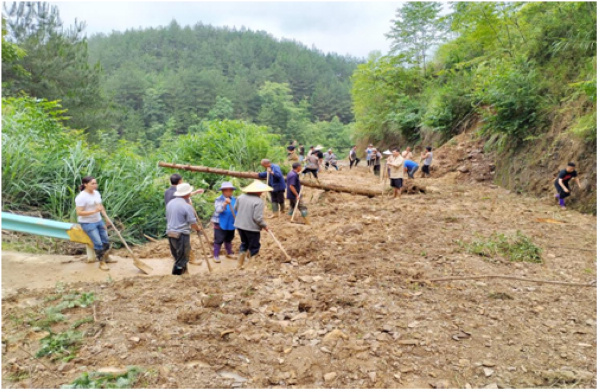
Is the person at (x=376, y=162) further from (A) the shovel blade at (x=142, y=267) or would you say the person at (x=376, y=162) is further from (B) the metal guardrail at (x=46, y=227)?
(B) the metal guardrail at (x=46, y=227)

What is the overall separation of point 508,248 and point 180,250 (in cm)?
501

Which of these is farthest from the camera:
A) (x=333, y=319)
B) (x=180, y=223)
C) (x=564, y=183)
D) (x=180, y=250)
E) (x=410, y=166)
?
(x=410, y=166)

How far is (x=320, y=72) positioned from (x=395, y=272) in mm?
95587

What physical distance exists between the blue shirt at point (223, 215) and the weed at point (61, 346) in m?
3.35

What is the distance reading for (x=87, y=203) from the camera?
578 cm

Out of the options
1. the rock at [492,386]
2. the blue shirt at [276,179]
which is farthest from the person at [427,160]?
the rock at [492,386]

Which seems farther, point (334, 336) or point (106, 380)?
point (334, 336)

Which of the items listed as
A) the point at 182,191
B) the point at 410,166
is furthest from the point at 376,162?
the point at 182,191

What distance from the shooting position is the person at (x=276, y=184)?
9.16 meters

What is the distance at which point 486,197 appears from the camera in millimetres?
10609

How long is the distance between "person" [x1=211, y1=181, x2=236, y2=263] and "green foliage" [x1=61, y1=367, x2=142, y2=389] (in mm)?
3839

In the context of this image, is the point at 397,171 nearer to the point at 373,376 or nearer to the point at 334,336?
the point at 334,336

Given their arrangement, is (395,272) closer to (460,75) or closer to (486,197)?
(486,197)

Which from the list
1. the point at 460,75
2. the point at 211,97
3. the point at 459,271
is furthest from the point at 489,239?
the point at 211,97
